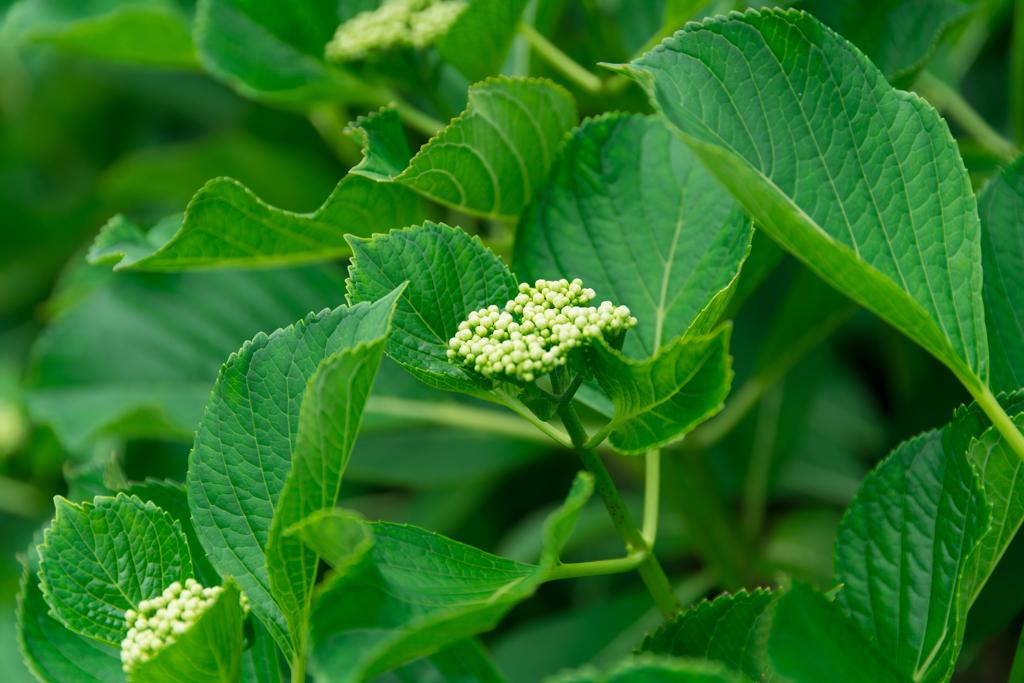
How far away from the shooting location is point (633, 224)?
2.09ft

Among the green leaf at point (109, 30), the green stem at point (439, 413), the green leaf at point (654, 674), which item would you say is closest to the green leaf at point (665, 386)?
the green leaf at point (654, 674)

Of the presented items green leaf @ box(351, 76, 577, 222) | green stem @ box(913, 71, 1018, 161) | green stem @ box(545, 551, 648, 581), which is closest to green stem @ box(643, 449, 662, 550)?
green stem @ box(545, 551, 648, 581)

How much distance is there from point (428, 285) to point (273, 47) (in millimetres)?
459

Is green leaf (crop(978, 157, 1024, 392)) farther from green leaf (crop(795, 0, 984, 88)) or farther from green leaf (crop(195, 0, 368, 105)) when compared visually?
green leaf (crop(195, 0, 368, 105))

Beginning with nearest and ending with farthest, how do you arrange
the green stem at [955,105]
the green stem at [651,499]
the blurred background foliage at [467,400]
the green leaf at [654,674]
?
1. the green leaf at [654,674]
2. the green stem at [651,499]
3. the blurred background foliage at [467,400]
4. the green stem at [955,105]

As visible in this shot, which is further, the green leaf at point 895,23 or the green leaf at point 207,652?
the green leaf at point 895,23

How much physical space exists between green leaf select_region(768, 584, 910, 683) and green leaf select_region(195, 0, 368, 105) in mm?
668

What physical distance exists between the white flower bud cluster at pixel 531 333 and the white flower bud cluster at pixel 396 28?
1.12 feet

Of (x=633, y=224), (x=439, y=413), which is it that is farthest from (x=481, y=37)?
(x=439, y=413)

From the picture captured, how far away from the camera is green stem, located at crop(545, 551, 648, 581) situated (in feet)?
1.59

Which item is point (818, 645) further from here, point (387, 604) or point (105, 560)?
point (105, 560)

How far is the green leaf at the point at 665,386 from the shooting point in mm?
421

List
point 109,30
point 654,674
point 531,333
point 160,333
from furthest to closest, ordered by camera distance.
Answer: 1. point 160,333
2. point 109,30
3. point 531,333
4. point 654,674

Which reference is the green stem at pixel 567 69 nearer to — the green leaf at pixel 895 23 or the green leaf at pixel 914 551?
the green leaf at pixel 895 23
